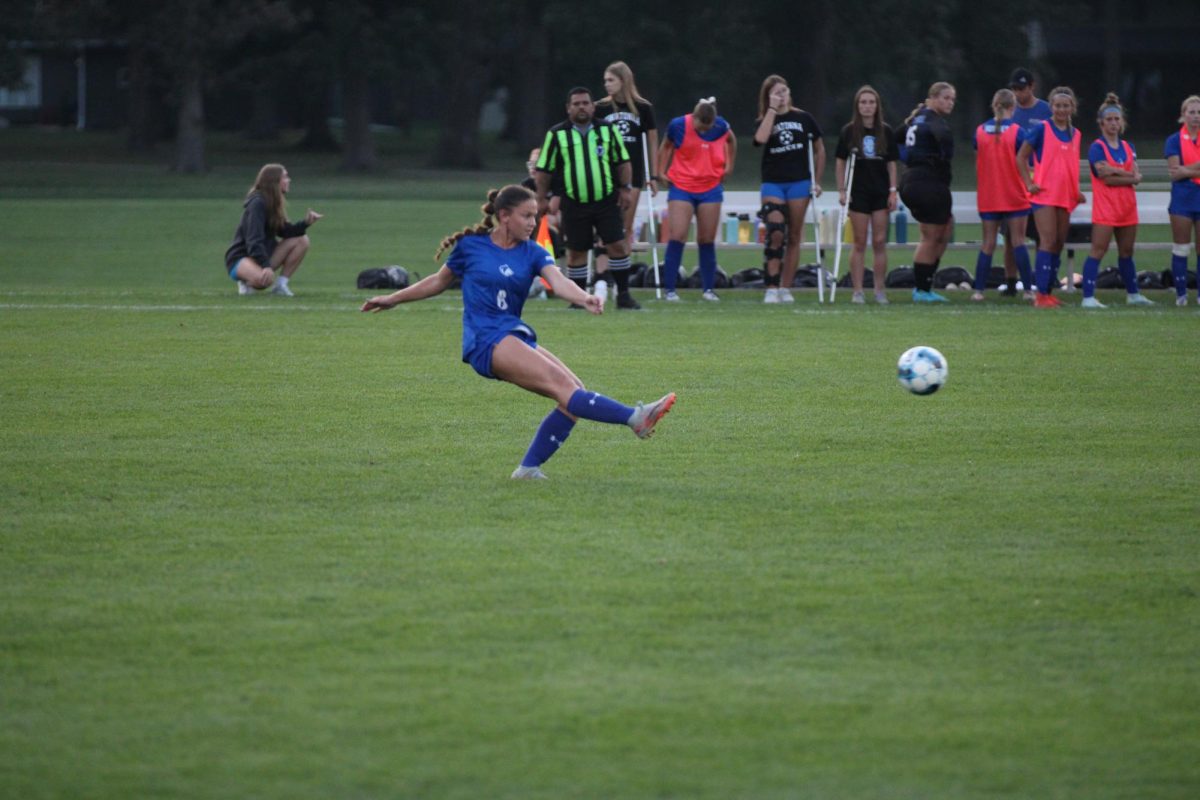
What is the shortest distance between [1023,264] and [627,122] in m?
4.31

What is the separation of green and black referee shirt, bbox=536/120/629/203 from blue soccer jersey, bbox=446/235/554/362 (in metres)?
6.83

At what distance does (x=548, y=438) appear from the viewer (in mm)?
7859

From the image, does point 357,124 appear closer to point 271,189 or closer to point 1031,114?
point 271,189

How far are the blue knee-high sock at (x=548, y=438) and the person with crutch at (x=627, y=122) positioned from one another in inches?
311

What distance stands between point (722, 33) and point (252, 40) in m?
16.3

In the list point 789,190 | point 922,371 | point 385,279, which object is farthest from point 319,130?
point 922,371

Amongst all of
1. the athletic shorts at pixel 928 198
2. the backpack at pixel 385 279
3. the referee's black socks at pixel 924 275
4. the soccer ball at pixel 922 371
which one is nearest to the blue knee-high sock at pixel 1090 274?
the athletic shorts at pixel 928 198

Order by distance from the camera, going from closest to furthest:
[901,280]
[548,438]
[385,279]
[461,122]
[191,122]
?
[548,438], [385,279], [901,280], [191,122], [461,122]

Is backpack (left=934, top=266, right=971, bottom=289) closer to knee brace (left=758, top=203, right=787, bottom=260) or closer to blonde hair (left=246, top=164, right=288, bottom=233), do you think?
knee brace (left=758, top=203, right=787, bottom=260)

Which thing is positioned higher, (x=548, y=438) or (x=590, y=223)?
(x=590, y=223)

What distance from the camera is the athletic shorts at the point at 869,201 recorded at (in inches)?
623

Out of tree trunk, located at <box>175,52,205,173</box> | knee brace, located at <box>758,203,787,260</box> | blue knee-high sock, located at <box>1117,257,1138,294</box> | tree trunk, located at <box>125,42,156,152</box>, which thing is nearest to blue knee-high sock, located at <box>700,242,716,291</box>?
knee brace, located at <box>758,203,787,260</box>

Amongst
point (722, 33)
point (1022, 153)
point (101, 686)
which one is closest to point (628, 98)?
point (1022, 153)

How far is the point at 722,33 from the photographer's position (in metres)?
57.4
